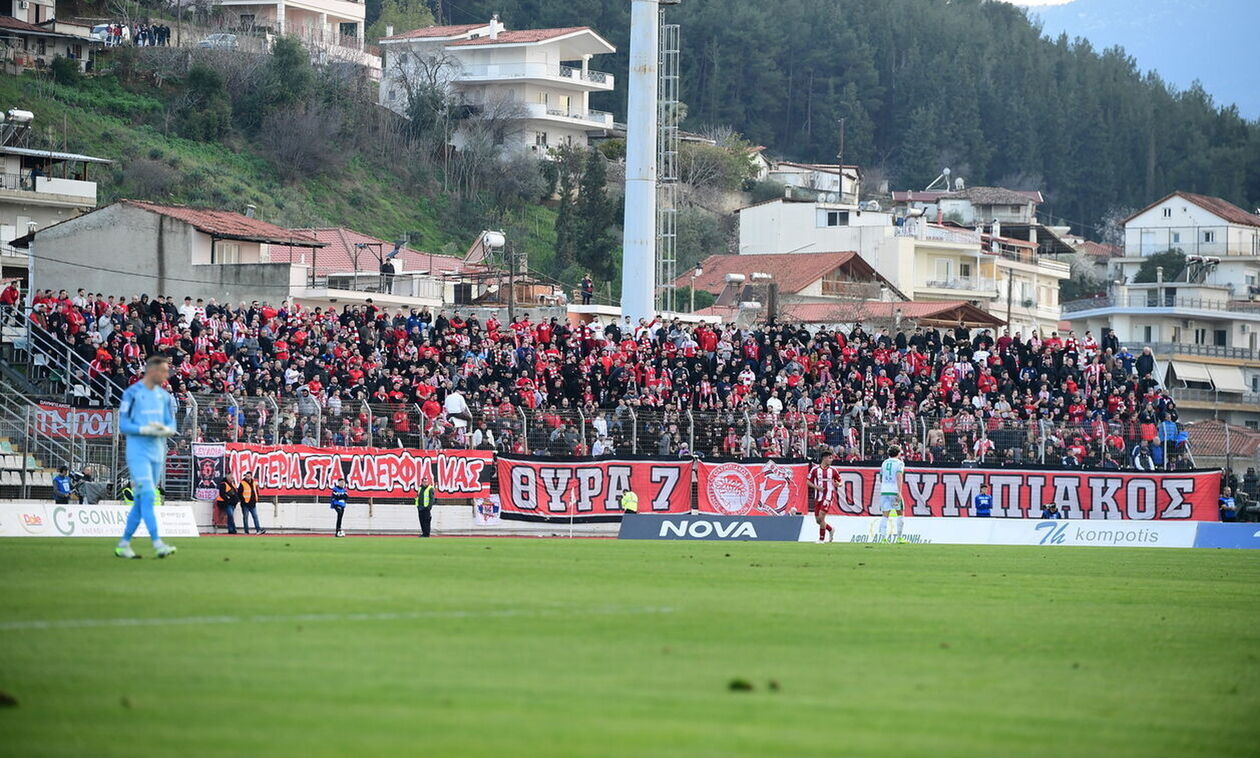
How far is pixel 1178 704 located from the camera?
9.55 meters

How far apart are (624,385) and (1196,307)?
79948mm

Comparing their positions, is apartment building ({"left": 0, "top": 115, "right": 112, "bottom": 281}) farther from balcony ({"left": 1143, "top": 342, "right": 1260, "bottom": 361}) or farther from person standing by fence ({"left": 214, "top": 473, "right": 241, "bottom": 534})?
balcony ({"left": 1143, "top": 342, "right": 1260, "bottom": 361})

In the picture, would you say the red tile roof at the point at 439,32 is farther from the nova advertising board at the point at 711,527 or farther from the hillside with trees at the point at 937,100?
the nova advertising board at the point at 711,527

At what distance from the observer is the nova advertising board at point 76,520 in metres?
23.5

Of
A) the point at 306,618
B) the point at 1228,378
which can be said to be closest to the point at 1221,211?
the point at 1228,378

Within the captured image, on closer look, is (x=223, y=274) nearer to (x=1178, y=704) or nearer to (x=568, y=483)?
(x=568, y=483)

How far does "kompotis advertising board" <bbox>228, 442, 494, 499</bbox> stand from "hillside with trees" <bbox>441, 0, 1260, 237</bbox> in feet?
325

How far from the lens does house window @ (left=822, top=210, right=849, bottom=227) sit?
10612 cm

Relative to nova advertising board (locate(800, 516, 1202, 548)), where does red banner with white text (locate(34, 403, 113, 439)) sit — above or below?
above

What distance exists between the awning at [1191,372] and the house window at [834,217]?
965 inches

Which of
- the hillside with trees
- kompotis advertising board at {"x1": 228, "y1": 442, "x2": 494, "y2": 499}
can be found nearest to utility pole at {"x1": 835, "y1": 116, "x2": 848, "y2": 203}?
the hillside with trees

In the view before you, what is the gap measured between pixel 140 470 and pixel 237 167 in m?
80.7

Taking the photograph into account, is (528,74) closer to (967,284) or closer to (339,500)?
(967,284)

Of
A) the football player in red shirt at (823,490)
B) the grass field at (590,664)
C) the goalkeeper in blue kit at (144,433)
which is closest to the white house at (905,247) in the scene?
the football player in red shirt at (823,490)
